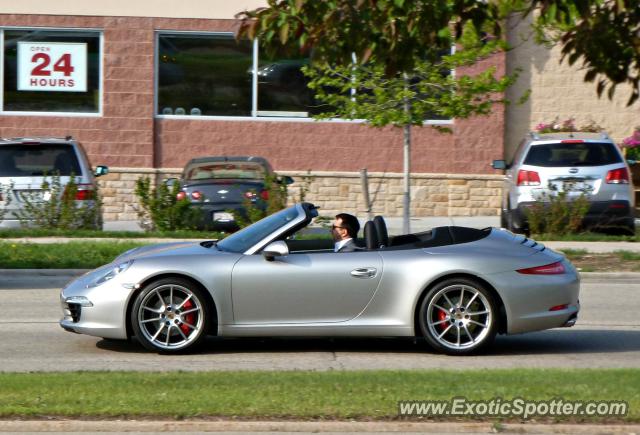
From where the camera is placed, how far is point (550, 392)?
7.32m

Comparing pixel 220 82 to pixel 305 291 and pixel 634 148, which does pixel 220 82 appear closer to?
pixel 634 148

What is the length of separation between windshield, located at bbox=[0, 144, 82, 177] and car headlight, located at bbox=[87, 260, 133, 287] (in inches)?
322

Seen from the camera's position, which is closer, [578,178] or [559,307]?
[559,307]

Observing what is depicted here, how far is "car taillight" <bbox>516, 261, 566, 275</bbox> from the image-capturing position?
955 centimetres

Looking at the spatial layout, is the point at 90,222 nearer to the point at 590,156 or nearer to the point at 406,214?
the point at 406,214

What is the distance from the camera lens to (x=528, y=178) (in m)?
18.5

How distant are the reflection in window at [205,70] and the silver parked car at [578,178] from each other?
818 cm

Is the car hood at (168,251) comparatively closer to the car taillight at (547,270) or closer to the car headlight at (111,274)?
the car headlight at (111,274)

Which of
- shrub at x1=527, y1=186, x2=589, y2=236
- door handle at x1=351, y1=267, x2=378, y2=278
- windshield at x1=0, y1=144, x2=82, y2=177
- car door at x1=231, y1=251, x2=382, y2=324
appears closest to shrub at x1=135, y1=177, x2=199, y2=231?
windshield at x1=0, y1=144, x2=82, y2=177

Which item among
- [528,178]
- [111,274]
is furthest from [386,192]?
[111,274]

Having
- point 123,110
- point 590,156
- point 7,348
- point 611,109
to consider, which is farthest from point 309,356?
point 611,109

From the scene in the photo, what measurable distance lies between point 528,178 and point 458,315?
9.41 m

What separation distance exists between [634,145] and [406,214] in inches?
351

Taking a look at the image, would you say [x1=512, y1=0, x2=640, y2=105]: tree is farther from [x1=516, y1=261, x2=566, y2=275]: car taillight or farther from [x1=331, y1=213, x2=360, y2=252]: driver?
[x1=331, y1=213, x2=360, y2=252]: driver
